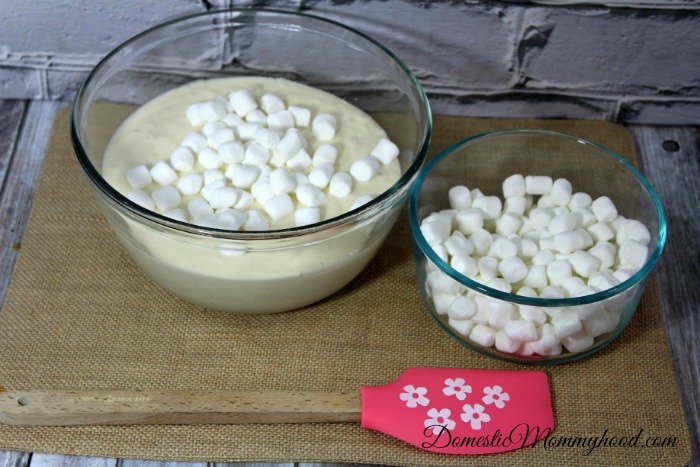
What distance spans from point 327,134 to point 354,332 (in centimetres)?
36

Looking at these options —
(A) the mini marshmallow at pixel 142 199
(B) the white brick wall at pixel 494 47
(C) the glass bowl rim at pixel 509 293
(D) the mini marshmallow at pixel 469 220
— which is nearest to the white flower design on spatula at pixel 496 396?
(C) the glass bowl rim at pixel 509 293

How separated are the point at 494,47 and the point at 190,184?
0.74 m

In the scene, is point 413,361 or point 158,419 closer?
point 158,419

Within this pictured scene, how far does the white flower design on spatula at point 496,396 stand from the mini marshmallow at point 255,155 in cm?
54

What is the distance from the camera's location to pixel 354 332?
5.04ft

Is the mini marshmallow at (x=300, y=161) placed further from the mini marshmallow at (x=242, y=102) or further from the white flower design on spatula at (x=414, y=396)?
the white flower design on spatula at (x=414, y=396)

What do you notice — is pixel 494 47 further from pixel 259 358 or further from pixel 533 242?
pixel 259 358

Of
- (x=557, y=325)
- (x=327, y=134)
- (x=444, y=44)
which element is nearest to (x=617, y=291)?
(x=557, y=325)

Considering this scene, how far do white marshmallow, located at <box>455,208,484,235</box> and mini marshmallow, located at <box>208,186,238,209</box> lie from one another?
0.40 metres

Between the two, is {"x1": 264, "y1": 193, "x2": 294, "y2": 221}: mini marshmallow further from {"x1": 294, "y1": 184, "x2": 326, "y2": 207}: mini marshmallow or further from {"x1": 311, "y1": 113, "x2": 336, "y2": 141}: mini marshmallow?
{"x1": 311, "y1": 113, "x2": 336, "y2": 141}: mini marshmallow

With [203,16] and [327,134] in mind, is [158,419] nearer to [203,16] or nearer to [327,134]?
[327,134]

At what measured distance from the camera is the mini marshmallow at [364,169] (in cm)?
152

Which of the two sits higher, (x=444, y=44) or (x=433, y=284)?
(x=444, y=44)

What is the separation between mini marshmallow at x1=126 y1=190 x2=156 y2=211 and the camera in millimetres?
1452
